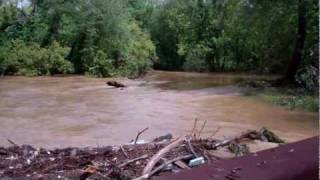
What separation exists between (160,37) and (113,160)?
3771 cm

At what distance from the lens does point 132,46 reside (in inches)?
1415

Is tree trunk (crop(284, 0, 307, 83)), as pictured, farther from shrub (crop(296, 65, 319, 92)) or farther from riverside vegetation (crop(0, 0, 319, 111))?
shrub (crop(296, 65, 319, 92))

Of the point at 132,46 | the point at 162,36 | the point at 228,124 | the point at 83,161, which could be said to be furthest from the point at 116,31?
the point at 83,161

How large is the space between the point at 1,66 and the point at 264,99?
19.8 m

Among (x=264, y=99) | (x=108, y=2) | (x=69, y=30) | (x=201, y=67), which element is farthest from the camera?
(x=201, y=67)

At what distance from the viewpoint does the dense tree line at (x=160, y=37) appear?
23578 mm

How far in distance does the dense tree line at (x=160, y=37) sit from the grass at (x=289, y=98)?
1.29m

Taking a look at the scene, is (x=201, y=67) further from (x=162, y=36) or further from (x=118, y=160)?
(x=118, y=160)

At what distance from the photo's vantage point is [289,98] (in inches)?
730

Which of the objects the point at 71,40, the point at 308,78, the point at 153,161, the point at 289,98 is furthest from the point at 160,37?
the point at 153,161

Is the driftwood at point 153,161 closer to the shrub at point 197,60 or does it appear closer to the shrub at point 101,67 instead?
the shrub at point 101,67

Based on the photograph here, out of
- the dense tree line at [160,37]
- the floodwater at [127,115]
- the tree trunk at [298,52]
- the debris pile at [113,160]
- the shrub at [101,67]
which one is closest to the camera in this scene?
the debris pile at [113,160]

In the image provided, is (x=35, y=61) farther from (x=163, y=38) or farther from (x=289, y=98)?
(x=289, y=98)

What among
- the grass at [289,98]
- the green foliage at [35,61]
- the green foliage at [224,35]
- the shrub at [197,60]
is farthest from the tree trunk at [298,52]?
the green foliage at [35,61]
